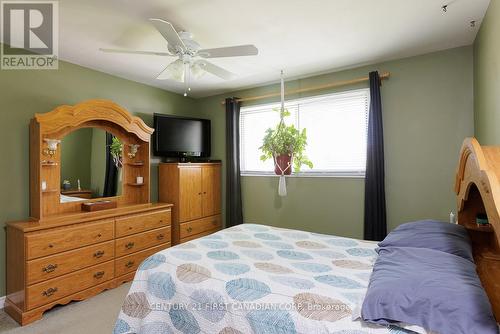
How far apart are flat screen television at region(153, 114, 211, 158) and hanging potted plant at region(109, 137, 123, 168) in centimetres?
49

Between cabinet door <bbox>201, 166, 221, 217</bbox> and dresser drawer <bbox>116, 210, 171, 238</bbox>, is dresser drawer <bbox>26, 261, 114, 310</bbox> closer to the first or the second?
dresser drawer <bbox>116, 210, 171, 238</bbox>

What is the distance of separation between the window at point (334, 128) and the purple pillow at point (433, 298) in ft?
6.77

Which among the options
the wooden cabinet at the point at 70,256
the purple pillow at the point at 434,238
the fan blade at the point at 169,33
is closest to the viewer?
the purple pillow at the point at 434,238

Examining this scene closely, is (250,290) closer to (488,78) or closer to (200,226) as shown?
(488,78)

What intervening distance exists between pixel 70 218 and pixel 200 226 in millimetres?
1783

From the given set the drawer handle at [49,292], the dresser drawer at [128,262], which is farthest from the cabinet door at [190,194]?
the drawer handle at [49,292]

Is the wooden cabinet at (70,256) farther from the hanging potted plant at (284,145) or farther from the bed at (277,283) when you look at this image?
the hanging potted plant at (284,145)

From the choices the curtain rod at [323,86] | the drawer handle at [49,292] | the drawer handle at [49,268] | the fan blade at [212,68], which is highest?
the curtain rod at [323,86]

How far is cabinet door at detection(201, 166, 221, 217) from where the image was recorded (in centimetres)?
412

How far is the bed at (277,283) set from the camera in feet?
3.85

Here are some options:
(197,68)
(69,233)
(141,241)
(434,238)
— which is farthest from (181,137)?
(434,238)

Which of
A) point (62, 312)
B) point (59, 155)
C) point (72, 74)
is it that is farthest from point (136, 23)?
point (62, 312)

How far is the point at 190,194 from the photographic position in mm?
3900

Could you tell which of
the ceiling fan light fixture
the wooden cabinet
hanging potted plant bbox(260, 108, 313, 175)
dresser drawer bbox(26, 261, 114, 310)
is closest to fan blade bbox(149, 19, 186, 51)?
the ceiling fan light fixture
